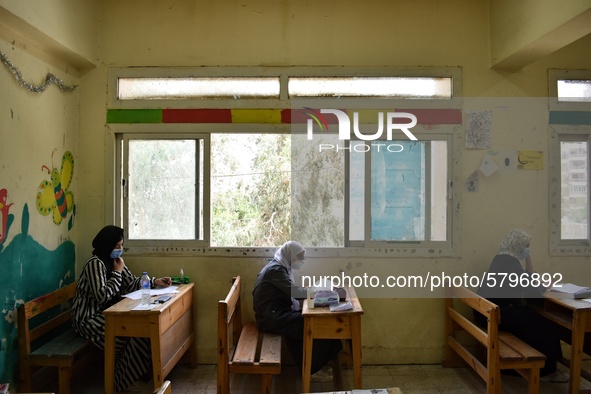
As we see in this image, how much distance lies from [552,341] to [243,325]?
245 cm

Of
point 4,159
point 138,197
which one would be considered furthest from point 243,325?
point 4,159

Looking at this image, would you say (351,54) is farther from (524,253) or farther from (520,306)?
(520,306)

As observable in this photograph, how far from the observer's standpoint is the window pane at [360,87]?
3.63m

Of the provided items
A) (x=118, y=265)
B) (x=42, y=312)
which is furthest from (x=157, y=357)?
(x=42, y=312)

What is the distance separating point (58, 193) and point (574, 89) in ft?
15.3

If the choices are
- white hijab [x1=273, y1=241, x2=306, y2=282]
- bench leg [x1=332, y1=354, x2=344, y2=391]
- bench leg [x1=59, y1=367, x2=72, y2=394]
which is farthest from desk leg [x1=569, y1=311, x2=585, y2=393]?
bench leg [x1=59, y1=367, x2=72, y2=394]

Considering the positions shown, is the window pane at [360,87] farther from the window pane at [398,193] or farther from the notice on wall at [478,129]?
the window pane at [398,193]

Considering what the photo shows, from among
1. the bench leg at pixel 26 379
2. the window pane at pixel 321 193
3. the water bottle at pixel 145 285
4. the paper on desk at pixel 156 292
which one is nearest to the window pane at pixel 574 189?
the window pane at pixel 321 193

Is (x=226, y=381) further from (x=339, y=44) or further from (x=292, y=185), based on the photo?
(x=339, y=44)

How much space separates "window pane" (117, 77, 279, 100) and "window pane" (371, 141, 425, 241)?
1.15m

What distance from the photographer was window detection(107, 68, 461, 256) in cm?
360

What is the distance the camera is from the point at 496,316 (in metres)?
2.66

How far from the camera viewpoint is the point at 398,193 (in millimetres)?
3654

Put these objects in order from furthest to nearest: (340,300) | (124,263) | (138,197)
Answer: (138,197) → (124,263) → (340,300)
